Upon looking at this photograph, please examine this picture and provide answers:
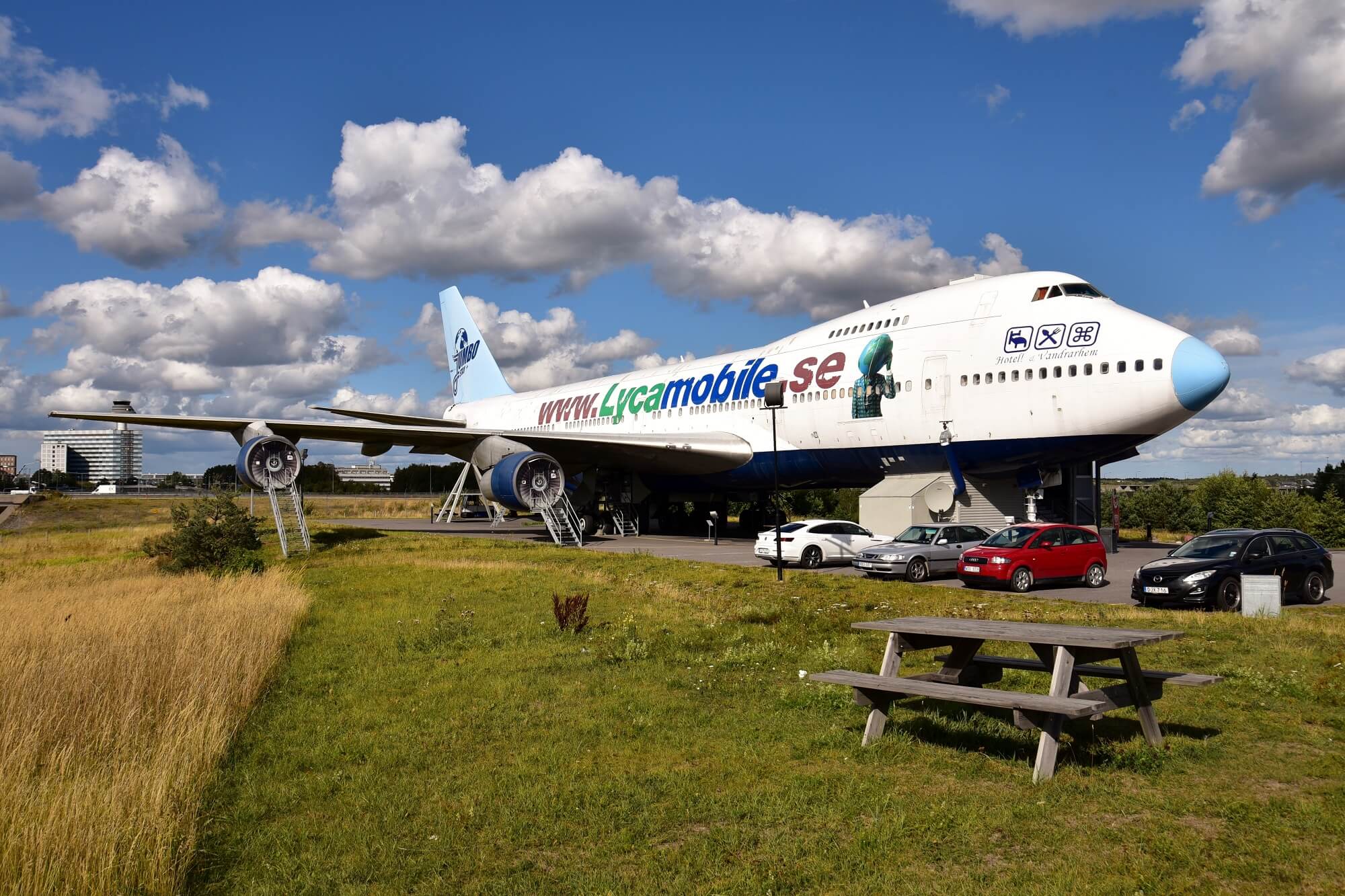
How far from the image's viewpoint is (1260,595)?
50.1ft

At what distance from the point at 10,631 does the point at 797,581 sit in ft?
44.9

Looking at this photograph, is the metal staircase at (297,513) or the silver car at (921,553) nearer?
the silver car at (921,553)

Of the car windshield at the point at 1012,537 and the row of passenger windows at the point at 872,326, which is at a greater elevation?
the row of passenger windows at the point at 872,326

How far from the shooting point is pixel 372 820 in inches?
242

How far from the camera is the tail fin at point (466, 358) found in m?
53.3

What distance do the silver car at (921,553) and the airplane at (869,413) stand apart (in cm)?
279

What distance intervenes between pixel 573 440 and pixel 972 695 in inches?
1062

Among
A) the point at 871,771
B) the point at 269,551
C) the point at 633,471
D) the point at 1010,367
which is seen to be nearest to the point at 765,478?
the point at 633,471

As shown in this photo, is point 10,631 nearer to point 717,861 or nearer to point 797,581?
point 717,861

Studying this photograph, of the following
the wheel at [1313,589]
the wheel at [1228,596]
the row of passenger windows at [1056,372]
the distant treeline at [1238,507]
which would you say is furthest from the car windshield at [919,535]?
the distant treeline at [1238,507]

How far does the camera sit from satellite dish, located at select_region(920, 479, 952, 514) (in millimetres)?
25812

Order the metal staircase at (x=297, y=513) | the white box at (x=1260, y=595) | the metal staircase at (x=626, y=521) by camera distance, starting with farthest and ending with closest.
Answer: the metal staircase at (x=626, y=521) → the metal staircase at (x=297, y=513) → the white box at (x=1260, y=595)

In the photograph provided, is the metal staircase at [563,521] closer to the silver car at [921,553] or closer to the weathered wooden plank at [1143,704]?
the silver car at [921,553]

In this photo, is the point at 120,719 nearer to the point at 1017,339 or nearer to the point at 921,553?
the point at 921,553
